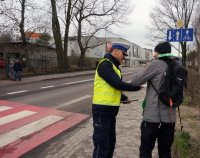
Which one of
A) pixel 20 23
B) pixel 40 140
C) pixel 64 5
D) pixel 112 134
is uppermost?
pixel 64 5

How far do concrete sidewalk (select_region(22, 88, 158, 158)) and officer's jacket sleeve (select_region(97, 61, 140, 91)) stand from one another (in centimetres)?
193

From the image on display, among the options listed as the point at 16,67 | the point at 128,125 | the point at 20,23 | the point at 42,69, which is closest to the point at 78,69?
the point at 42,69

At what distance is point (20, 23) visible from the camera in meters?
31.5

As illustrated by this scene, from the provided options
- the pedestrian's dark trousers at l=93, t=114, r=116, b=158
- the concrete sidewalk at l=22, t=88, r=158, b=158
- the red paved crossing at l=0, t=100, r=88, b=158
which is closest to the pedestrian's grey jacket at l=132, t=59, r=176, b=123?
the pedestrian's dark trousers at l=93, t=114, r=116, b=158

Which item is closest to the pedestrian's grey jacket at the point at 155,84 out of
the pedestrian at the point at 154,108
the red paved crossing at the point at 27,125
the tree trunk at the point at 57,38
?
the pedestrian at the point at 154,108

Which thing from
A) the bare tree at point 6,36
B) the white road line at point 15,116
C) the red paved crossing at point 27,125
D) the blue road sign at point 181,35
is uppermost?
the bare tree at point 6,36

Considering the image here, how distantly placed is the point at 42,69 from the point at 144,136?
30739mm

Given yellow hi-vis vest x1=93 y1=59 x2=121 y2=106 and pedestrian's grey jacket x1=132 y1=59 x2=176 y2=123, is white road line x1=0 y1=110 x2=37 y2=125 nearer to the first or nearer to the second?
yellow hi-vis vest x1=93 y1=59 x2=121 y2=106

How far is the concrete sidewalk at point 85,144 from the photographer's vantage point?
6215 millimetres

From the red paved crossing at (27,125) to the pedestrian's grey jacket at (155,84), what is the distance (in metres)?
3.00

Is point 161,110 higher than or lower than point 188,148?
higher

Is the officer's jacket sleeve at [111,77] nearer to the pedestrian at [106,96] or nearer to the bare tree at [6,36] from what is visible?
the pedestrian at [106,96]

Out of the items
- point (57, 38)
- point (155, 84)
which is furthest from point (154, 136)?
point (57, 38)

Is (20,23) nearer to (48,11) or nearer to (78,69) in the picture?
(48,11)
